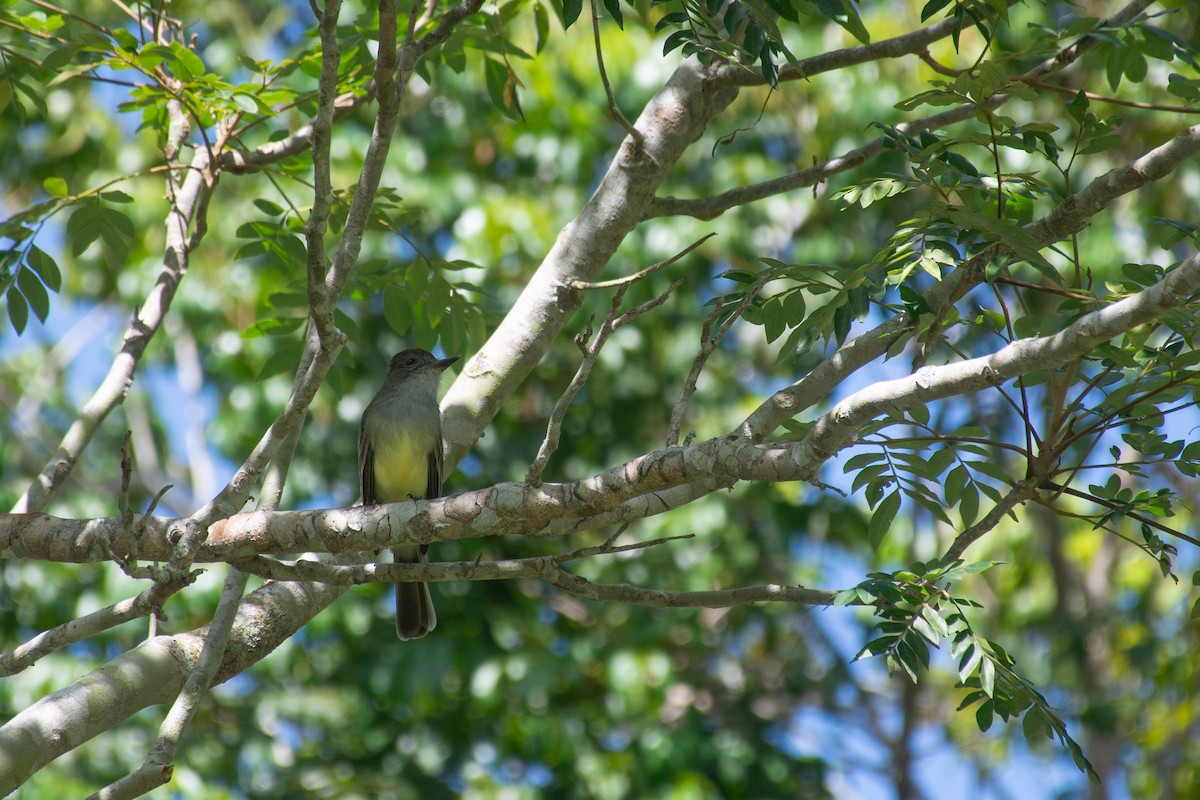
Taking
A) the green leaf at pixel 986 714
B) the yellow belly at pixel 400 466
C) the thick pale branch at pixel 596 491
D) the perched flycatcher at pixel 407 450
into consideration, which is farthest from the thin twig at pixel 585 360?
the yellow belly at pixel 400 466

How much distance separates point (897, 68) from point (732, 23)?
608 cm

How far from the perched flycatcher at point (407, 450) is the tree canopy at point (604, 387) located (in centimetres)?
47

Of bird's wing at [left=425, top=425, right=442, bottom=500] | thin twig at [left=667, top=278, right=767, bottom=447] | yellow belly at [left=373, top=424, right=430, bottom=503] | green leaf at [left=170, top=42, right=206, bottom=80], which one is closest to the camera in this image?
thin twig at [left=667, top=278, right=767, bottom=447]

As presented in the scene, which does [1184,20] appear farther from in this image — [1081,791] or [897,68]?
[1081,791]

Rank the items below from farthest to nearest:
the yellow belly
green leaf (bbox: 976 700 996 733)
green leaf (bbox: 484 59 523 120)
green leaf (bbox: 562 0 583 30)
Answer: the yellow belly → green leaf (bbox: 484 59 523 120) → green leaf (bbox: 562 0 583 30) → green leaf (bbox: 976 700 996 733)

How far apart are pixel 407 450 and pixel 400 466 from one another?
0.11 m

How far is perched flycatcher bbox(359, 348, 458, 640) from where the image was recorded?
5.54m

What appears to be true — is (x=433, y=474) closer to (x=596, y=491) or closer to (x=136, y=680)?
(x=136, y=680)

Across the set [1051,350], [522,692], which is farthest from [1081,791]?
[1051,350]

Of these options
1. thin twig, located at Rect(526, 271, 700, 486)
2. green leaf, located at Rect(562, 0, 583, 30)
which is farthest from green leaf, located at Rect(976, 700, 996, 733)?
green leaf, located at Rect(562, 0, 583, 30)

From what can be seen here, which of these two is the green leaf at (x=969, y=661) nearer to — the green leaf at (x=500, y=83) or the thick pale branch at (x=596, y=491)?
the thick pale branch at (x=596, y=491)

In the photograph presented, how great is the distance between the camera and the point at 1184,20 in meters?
7.70

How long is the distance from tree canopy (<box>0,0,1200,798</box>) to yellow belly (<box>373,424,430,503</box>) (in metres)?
0.61

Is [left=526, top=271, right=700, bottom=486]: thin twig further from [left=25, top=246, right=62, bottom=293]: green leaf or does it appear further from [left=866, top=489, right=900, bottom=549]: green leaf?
[left=25, top=246, right=62, bottom=293]: green leaf
